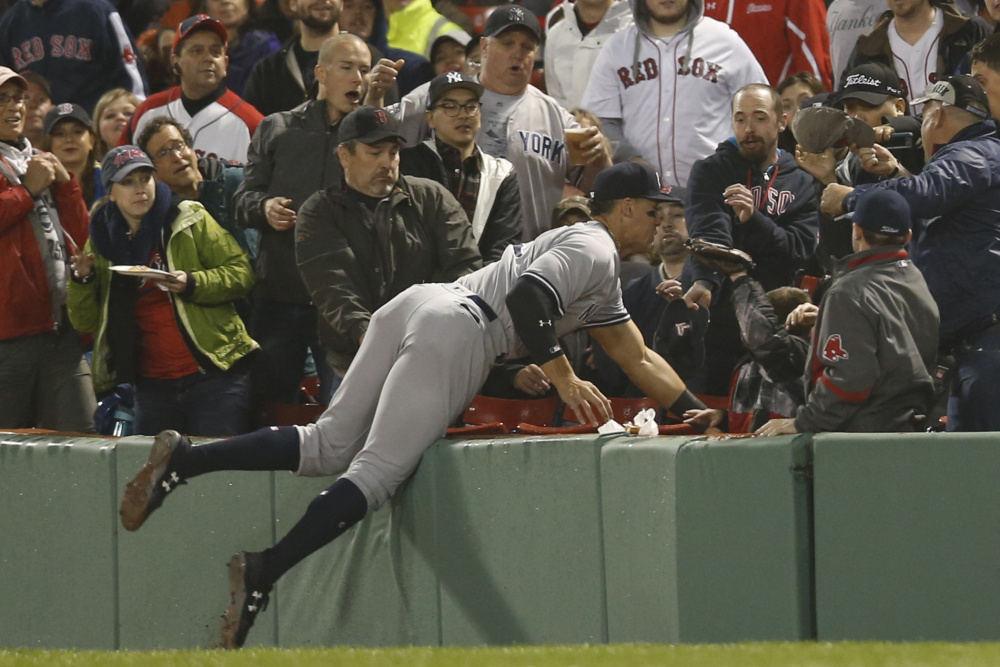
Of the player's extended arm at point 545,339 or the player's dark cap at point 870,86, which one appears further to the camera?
the player's dark cap at point 870,86

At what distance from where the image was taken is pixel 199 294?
7.05 m

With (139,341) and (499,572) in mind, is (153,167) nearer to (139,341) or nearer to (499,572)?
(139,341)

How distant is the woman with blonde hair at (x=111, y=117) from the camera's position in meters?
9.27

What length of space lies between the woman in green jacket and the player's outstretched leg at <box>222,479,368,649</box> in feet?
6.66

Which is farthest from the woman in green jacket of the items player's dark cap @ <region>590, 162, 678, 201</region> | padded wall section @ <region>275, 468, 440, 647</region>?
player's dark cap @ <region>590, 162, 678, 201</region>

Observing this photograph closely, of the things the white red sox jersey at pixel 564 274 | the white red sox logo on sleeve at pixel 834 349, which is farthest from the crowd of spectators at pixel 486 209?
the white red sox jersey at pixel 564 274

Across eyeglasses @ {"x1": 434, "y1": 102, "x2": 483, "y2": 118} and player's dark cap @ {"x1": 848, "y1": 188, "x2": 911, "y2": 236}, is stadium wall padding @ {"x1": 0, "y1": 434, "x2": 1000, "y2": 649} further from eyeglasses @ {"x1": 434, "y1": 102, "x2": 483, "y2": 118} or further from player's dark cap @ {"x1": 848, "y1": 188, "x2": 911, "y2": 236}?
eyeglasses @ {"x1": 434, "y1": 102, "x2": 483, "y2": 118}

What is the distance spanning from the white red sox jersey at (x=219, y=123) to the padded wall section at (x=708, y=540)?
455 centimetres

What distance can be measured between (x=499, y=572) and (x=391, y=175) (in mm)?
2450

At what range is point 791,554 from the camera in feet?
13.5

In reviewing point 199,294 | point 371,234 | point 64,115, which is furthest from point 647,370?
point 64,115

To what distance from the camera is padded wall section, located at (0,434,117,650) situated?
230 inches

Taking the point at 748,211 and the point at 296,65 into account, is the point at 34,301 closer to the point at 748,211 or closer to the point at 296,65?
the point at 296,65

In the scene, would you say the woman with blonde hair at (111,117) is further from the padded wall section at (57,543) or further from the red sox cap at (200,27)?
the padded wall section at (57,543)
